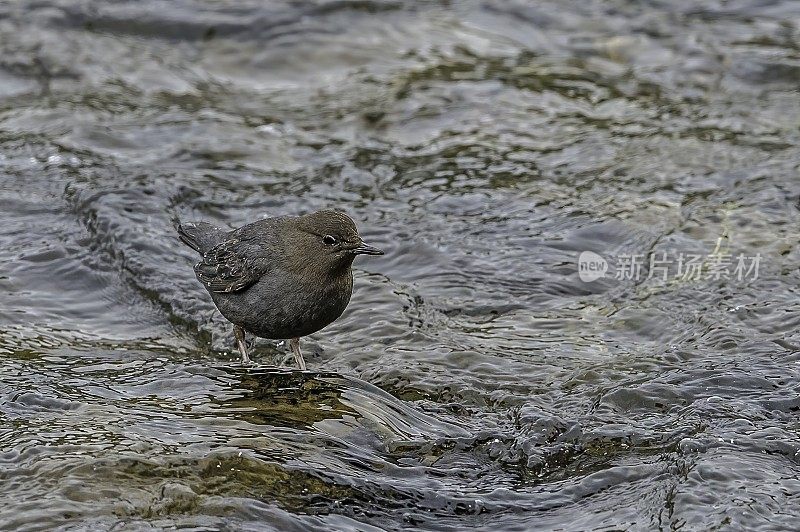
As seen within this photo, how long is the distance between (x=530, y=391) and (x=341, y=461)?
1265mm

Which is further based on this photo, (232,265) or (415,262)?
(415,262)

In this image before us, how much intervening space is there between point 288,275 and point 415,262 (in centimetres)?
164

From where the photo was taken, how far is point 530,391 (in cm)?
538

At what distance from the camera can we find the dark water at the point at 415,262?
430cm

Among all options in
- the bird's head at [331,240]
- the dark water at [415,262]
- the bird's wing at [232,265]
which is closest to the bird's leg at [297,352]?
the dark water at [415,262]

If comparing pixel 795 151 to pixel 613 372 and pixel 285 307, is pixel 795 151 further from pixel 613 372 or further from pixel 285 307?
pixel 285 307

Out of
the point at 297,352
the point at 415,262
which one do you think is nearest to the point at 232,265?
the point at 297,352

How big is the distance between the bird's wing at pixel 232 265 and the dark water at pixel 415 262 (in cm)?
44

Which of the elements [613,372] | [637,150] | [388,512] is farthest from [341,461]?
[637,150]

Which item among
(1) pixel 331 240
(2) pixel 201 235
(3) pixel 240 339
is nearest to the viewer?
(1) pixel 331 240

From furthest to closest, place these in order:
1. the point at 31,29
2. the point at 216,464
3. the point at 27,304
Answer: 1. the point at 31,29
2. the point at 27,304
3. the point at 216,464

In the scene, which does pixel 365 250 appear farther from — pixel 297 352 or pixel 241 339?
pixel 241 339

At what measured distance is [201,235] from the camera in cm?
639

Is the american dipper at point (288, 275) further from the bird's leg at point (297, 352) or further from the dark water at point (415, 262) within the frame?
the dark water at point (415, 262)
